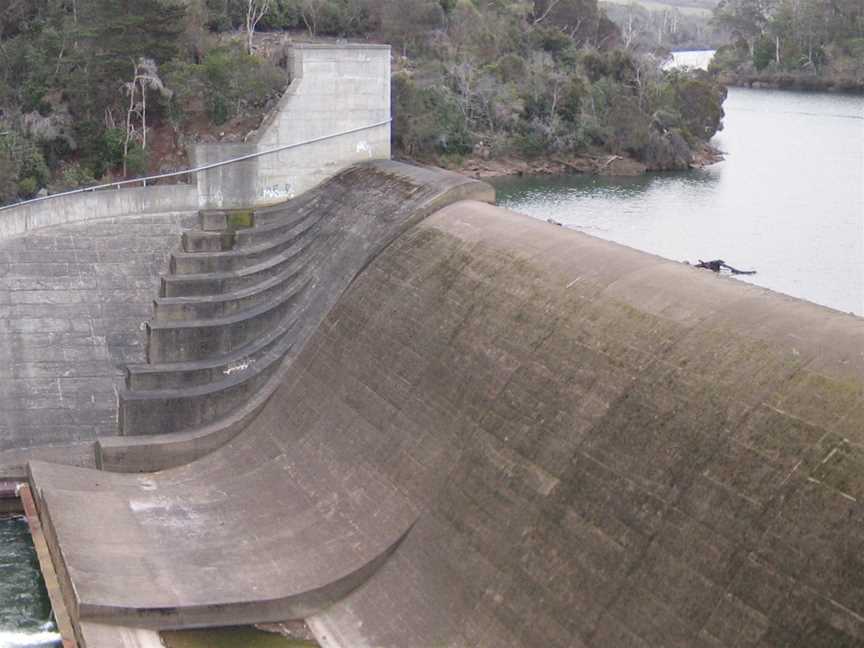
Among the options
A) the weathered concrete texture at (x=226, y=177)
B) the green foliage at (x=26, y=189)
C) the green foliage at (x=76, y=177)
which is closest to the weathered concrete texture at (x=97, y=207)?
the weathered concrete texture at (x=226, y=177)

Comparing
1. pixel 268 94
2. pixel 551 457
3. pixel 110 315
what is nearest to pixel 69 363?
pixel 110 315

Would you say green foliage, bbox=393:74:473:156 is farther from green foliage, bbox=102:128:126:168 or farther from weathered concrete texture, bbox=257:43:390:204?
weathered concrete texture, bbox=257:43:390:204

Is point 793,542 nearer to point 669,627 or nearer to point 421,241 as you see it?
point 669,627

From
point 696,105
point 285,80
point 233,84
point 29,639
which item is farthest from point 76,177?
Result: point 696,105

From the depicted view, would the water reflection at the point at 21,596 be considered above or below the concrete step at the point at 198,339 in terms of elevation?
below

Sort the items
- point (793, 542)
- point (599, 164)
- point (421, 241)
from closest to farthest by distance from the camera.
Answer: point (793, 542) → point (421, 241) → point (599, 164)

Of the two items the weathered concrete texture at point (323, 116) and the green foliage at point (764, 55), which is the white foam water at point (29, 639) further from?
the green foliage at point (764, 55)
